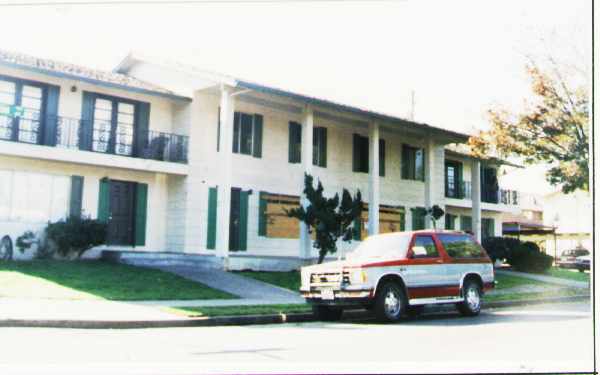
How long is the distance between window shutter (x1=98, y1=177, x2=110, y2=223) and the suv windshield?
9.86 m

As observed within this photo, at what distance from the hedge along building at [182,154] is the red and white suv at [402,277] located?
7.85m

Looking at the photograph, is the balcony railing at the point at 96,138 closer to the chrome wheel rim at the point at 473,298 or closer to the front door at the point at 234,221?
the front door at the point at 234,221

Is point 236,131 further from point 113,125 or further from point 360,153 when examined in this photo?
point 360,153

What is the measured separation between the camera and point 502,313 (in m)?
14.1

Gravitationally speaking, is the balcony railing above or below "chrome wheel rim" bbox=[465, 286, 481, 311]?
above

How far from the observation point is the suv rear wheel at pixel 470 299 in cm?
1329

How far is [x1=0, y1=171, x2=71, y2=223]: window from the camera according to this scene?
61.1 ft

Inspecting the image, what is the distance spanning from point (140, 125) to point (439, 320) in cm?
1236

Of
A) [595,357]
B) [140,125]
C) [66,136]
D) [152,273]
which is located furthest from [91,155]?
[595,357]

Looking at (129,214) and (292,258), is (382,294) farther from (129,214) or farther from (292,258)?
(129,214)

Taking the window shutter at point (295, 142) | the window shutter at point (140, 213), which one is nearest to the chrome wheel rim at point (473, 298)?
the window shutter at point (140, 213)

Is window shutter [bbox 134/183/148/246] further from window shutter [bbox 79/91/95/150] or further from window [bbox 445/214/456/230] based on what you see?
window [bbox 445/214/456/230]

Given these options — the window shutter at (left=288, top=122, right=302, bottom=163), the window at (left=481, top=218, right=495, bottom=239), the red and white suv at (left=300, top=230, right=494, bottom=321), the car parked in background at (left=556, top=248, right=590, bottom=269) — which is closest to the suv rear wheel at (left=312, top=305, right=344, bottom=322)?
the red and white suv at (left=300, top=230, right=494, bottom=321)

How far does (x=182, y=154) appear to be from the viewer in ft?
70.1
